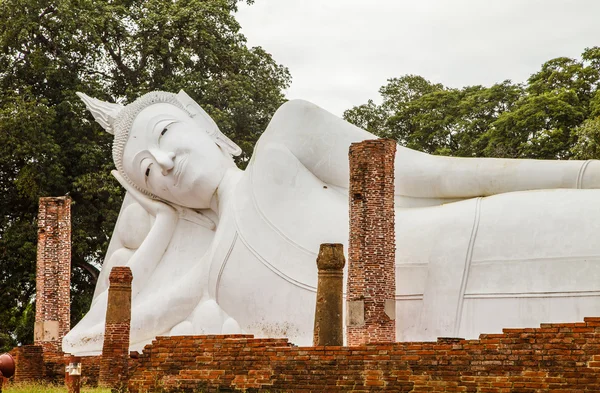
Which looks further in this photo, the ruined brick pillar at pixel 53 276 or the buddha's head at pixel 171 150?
the ruined brick pillar at pixel 53 276

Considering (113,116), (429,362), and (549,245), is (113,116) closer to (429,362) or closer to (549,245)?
(549,245)

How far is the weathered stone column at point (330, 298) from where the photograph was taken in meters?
11.2

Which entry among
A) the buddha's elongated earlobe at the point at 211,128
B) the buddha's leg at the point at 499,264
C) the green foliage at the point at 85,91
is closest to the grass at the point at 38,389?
the buddha's leg at the point at 499,264

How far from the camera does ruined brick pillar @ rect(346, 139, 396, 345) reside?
12508mm

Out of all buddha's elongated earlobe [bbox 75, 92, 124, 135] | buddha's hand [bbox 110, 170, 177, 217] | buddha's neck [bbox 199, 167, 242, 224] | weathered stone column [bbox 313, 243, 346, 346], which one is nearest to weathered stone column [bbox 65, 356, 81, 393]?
weathered stone column [bbox 313, 243, 346, 346]

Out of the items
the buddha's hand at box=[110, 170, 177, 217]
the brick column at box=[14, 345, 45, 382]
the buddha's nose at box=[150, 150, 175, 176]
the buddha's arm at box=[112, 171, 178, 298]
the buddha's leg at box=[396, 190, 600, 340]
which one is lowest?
the brick column at box=[14, 345, 45, 382]

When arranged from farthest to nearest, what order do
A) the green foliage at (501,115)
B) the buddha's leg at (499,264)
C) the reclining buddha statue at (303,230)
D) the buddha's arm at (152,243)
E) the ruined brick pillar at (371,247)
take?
the green foliage at (501,115) < the buddha's arm at (152,243) < the ruined brick pillar at (371,247) < the reclining buddha statue at (303,230) < the buddha's leg at (499,264)

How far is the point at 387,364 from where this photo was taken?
31.6 ft

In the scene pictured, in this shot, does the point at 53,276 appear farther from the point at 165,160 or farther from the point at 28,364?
the point at 165,160

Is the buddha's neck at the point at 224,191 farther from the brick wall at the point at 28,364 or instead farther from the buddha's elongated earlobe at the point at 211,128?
the brick wall at the point at 28,364

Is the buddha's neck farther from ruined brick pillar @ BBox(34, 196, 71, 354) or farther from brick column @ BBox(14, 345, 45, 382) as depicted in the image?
brick column @ BBox(14, 345, 45, 382)

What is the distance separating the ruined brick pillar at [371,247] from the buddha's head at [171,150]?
4.06m

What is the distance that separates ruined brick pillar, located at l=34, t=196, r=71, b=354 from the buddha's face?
5.52 feet

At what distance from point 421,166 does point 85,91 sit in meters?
12.3
